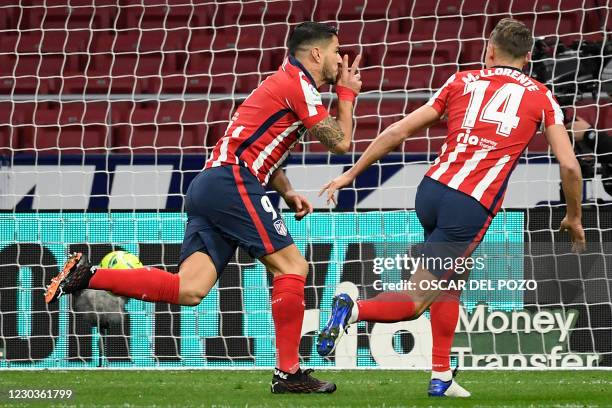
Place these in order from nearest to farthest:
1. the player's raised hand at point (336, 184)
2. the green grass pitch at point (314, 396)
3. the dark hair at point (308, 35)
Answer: the green grass pitch at point (314, 396)
the player's raised hand at point (336, 184)
the dark hair at point (308, 35)

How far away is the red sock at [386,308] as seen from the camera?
5242 millimetres

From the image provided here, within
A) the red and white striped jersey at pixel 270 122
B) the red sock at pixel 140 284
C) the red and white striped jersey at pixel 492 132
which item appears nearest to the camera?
the red and white striped jersey at pixel 492 132

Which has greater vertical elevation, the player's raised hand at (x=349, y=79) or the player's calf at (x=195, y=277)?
the player's raised hand at (x=349, y=79)

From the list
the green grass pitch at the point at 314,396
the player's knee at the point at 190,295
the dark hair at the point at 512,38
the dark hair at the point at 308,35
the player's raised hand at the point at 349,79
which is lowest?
the green grass pitch at the point at 314,396

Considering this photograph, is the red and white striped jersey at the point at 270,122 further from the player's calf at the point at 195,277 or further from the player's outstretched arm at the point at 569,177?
the player's outstretched arm at the point at 569,177

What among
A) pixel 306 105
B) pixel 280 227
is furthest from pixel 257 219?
pixel 306 105

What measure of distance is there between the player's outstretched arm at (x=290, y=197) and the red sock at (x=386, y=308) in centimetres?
66

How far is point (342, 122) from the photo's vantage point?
5605 mm

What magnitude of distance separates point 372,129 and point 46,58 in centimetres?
319

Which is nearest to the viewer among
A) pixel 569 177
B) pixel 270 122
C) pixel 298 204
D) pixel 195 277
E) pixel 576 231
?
pixel 569 177

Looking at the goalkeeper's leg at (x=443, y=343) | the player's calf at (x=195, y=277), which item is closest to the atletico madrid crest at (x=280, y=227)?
the player's calf at (x=195, y=277)

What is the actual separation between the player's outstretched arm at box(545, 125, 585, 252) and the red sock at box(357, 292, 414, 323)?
754mm

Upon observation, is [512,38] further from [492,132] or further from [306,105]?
[306,105]

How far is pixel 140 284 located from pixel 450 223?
1370mm
